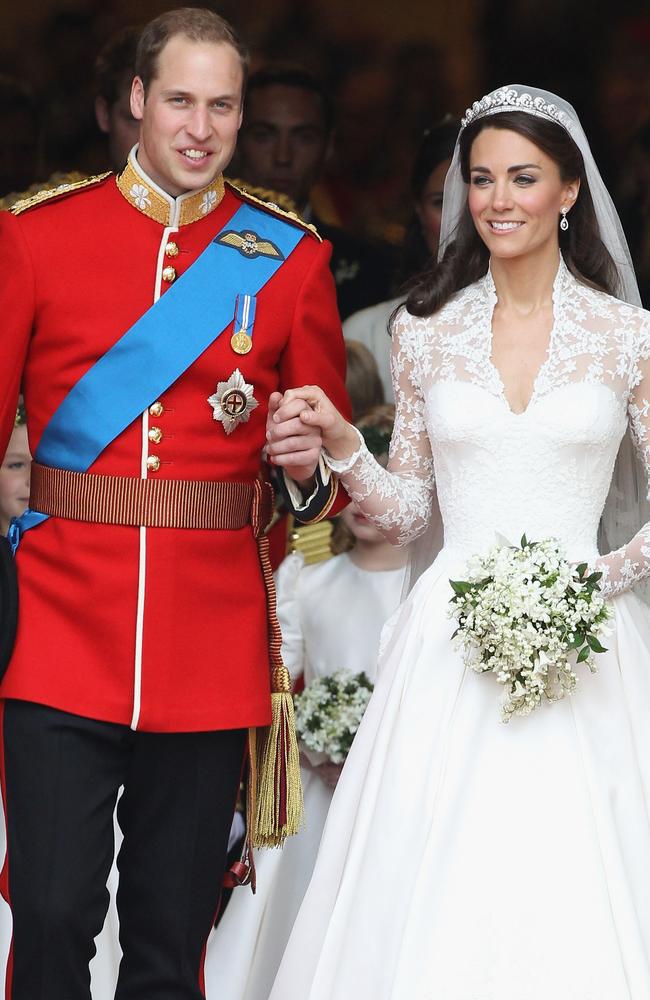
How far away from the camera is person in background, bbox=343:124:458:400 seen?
5.86 m

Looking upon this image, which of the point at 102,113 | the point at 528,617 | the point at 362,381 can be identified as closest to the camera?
the point at 528,617

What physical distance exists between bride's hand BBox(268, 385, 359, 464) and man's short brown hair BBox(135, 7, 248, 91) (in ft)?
2.03

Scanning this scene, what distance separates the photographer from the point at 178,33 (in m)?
3.22

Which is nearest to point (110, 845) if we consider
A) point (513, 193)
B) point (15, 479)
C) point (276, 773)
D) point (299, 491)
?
point (276, 773)

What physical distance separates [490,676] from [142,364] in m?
0.89

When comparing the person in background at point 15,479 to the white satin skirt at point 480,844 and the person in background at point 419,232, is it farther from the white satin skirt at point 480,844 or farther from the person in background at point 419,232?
the white satin skirt at point 480,844

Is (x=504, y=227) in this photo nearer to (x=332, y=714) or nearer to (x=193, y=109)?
(x=193, y=109)

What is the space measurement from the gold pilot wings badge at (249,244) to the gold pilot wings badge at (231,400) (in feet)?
0.83

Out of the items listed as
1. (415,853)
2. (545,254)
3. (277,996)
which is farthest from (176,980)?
(545,254)

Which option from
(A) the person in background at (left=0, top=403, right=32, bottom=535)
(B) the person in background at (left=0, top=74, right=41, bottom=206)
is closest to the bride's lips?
(A) the person in background at (left=0, top=403, right=32, bottom=535)

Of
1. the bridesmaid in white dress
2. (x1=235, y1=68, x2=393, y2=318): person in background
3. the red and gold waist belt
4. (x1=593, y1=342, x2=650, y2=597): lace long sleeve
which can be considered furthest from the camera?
(x1=235, y1=68, x2=393, y2=318): person in background

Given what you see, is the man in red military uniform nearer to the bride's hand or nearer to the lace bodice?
the bride's hand

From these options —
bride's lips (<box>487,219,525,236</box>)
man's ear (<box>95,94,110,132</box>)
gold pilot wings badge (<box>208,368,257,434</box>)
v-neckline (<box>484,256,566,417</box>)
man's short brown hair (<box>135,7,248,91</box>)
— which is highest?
man's ear (<box>95,94,110,132</box>)

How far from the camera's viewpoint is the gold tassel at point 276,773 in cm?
341
